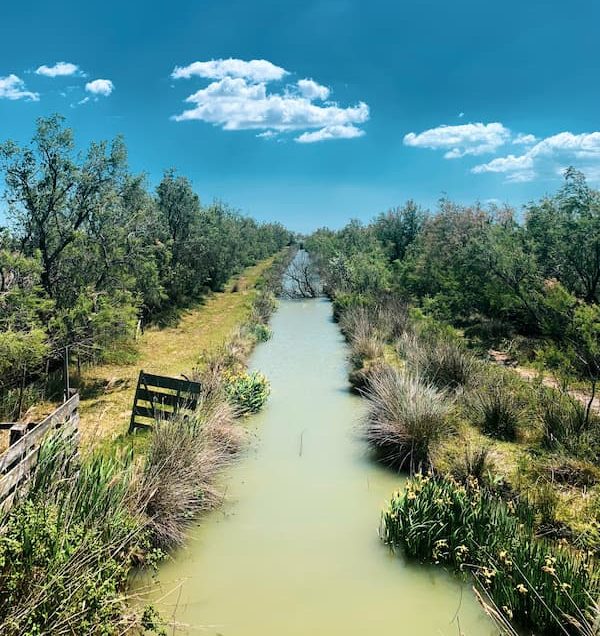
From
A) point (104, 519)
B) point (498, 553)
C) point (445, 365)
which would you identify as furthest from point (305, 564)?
point (445, 365)

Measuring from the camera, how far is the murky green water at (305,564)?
505cm

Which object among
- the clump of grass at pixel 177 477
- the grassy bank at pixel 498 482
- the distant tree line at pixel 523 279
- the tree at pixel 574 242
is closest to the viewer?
the grassy bank at pixel 498 482

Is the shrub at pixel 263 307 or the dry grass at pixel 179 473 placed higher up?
the shrub at pixel 263 307

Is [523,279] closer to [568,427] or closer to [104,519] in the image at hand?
[568,427]

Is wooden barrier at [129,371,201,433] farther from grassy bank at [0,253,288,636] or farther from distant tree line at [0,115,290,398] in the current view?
distant tree line at [0,115,290,398]

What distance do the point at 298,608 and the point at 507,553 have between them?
227 centimetres

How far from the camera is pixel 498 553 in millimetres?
5227

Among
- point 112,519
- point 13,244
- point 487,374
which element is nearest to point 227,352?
point 13,244

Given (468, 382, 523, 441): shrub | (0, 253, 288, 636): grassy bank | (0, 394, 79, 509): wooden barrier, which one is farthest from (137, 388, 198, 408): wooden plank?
(468, 382, 523, 441): shrub

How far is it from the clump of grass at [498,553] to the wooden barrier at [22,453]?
4.24m

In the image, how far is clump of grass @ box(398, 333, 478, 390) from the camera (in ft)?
37.0

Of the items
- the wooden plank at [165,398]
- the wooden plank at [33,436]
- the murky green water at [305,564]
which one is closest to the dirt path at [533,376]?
the murky green water at [305,564]

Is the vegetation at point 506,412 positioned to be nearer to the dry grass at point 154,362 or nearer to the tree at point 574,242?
the tree at point 574,242

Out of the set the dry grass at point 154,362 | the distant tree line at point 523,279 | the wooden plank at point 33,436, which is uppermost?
the distant tree line at point 523,279
